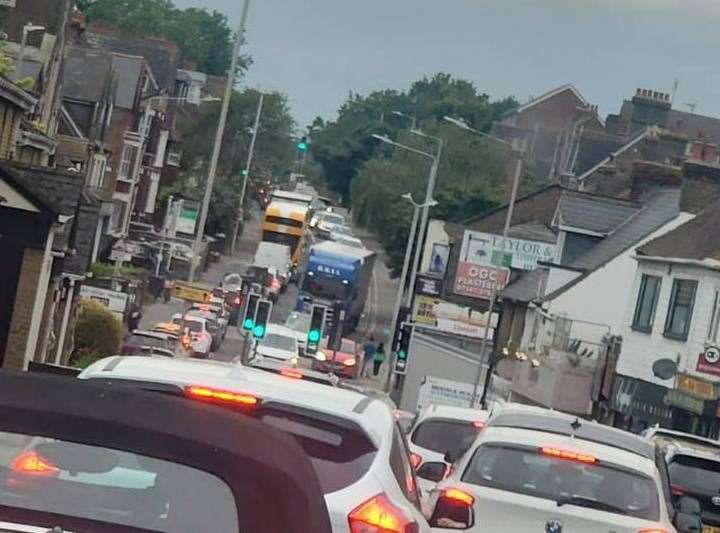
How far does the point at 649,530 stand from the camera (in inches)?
456

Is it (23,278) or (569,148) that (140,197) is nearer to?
(569,148)

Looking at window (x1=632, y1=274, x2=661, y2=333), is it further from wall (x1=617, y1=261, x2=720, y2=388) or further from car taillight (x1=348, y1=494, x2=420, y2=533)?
car taillight (x1=348, y1=494, x2=420, y2=533)

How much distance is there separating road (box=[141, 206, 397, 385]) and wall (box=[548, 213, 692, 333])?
44.3 feet

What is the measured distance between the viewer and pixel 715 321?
42.3 metres

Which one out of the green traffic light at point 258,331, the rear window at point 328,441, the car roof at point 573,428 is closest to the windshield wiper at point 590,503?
the car roof at point 573,428

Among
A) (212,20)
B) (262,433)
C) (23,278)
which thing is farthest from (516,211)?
(212,20)

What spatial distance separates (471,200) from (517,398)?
50.9 metres

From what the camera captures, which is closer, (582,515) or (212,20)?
(582,515)

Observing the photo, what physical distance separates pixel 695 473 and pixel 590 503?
9.58 metres

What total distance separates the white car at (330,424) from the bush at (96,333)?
40448 mm

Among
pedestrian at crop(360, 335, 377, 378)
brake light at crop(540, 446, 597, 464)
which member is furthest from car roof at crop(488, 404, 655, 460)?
pedestrian at crop(360, 335, 377, 378)

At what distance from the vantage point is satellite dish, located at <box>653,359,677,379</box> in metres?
43.7

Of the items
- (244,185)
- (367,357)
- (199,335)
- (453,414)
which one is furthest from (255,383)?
(244,185)

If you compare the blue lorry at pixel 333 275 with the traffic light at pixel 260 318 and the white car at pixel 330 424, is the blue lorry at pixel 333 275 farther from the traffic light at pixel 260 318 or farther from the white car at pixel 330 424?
the white car at pixel 330 424
